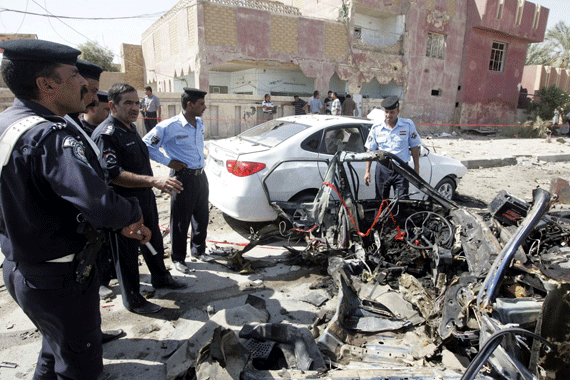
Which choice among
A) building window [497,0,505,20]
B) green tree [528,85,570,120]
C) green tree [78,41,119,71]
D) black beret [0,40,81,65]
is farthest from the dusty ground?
green tree [78,41,119,71]

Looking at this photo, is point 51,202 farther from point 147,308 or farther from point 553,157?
point 553,157

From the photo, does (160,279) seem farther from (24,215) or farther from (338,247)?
(24,215)

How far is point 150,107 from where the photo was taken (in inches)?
415

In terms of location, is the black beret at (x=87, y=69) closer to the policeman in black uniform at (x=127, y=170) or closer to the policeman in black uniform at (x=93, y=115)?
the policeman in black uniform at (x=127, y=170)

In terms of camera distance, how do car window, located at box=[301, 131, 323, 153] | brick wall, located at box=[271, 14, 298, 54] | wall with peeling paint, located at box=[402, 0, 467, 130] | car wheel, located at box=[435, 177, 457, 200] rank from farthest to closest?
1. wall with peeling paint, located at box=[402, 0, 467, 130]
2. brick wall, located at box=[271, 14, 298, 54]
3. car wheel, located at box=[435, 177, 457, 200]
4. car window, located at box=[301, 131, 323, 153]

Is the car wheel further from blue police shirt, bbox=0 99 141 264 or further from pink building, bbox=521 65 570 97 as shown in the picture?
pink building, bbox=521 65 570 97

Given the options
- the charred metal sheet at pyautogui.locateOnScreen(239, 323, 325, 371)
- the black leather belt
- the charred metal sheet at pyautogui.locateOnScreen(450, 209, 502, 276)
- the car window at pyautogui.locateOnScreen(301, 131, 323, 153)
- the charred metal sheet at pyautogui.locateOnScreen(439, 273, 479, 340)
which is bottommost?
the charred metal sheet at pyautogui.locateOnScreen(239, 323, 325, 371)

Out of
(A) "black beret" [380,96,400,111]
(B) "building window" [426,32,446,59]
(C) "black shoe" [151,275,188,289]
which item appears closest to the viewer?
(C) "black shoe" [151,275,188,289]

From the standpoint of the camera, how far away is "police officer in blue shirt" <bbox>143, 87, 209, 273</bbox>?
→ 3.48 metres

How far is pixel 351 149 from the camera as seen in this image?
4.82 metres

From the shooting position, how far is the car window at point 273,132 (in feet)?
15.0

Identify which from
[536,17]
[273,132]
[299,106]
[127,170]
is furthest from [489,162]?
[536,17]

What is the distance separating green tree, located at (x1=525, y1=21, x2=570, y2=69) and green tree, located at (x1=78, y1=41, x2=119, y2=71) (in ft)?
122

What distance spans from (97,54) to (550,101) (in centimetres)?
3303
